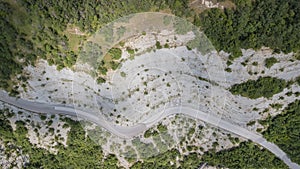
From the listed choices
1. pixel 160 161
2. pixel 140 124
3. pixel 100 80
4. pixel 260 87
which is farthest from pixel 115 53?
pixel 260 87

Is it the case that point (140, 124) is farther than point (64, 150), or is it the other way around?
point (64, 150)

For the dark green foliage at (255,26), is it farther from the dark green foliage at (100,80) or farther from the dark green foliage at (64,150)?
the dark green foliage at (64,150)

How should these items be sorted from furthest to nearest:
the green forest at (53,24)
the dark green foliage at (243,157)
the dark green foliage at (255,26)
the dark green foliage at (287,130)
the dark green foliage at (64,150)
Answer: the dark green foliage at (243,157)
the dark green foliage at (64,150)
the dark green foliage at (287,130)
the green forest at (53,24)
the dark green foliage at (255,26)

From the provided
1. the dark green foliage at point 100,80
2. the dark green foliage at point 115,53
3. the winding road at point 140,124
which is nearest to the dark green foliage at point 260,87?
the winding road at point 140,124

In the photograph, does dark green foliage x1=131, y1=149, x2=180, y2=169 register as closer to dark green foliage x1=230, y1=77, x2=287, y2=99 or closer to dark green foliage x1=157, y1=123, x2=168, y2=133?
dark green foliage x1=157, y1=123, x2=168, y2=133

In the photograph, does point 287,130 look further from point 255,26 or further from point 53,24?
point 53,24

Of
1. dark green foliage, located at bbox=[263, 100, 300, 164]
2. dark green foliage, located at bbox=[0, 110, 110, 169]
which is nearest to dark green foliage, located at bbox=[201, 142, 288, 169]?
dark green foliage, located at bbox=[263, 100, 300, 164]
